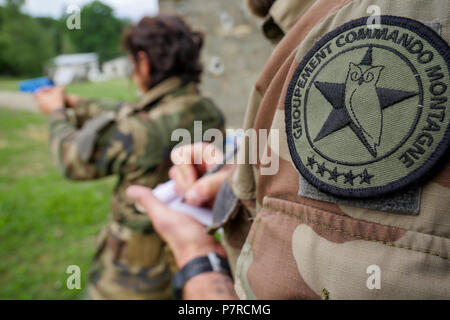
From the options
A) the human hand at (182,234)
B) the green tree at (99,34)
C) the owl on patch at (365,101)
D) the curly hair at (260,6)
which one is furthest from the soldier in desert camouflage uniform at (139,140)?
the green tree at (99,34)

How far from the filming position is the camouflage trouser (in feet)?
5.51

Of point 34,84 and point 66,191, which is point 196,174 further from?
point 66,191

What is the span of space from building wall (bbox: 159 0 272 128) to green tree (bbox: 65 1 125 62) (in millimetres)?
36362

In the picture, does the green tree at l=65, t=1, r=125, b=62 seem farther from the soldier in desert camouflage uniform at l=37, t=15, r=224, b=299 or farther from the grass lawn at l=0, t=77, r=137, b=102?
the soldier in desert camouflage uniform at l=37, t=15, r=224, b=299

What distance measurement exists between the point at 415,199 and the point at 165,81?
1.59 metres

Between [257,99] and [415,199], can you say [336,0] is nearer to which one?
[257,99]

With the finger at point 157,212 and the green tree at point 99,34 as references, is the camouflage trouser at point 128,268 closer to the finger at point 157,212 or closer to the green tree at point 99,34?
the finger at point 157,212

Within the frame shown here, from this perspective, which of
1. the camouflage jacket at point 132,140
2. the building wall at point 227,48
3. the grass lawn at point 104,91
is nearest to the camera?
the camouflage jacket at point 132,140

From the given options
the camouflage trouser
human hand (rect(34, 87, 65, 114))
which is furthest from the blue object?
the camouflage trouser

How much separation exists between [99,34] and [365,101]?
43.3 m

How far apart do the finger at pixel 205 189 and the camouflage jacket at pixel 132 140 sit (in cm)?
70

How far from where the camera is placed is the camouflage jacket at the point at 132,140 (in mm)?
1530

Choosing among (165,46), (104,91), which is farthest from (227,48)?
(104,91)
